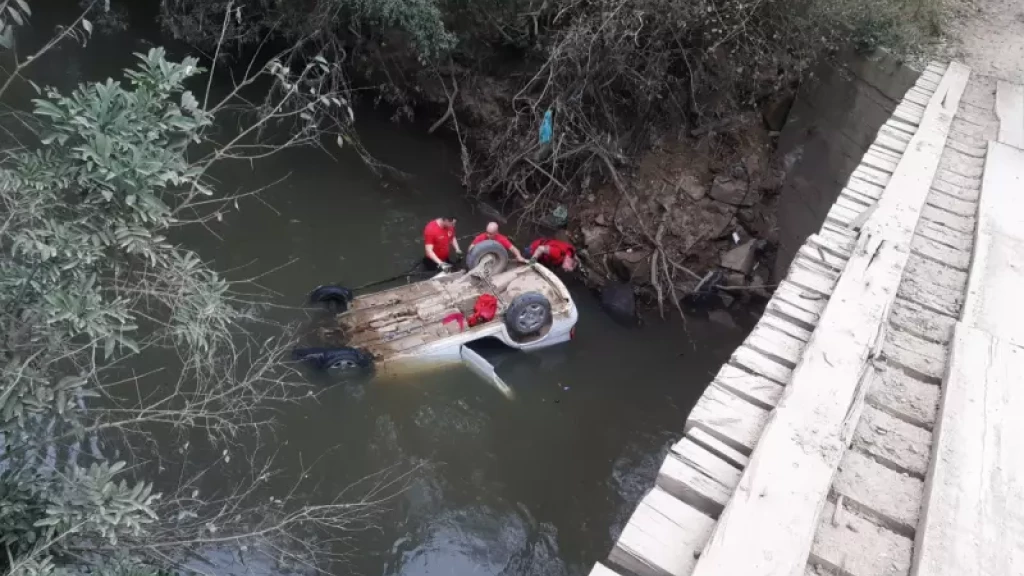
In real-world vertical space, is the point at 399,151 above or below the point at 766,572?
below

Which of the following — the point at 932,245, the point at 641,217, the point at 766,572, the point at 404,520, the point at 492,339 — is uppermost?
the point at 932,245

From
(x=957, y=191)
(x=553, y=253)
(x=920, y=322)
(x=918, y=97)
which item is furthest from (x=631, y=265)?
(x=920, y=322)

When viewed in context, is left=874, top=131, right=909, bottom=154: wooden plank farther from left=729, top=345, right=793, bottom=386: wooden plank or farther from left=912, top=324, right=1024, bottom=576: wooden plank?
left=729, top=345, right=793, bottom=386: wooden plank

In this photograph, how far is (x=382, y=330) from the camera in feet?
25.0

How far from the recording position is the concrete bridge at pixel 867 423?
2.47 metres

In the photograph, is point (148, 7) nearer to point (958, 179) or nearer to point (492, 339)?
point (492, 339)

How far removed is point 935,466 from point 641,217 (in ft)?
24.0

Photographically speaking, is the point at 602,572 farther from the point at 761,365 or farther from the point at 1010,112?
the point at 1010,112

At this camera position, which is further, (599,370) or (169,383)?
(599,370)

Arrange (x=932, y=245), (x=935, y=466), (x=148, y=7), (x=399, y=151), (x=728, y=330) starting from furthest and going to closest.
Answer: (x=148, y=7)
(x=399, y=151)
(x=728, y=330)
(x=932, y=245)
(x=935, y=466)

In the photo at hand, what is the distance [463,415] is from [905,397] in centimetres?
509

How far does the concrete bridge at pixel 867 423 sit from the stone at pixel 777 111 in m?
5.82

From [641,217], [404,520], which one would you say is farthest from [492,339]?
[641,217]

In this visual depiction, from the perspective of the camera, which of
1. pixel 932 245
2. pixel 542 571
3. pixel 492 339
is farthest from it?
pixel 492 339
